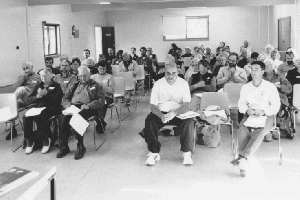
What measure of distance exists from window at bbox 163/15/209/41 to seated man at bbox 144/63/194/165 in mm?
13364

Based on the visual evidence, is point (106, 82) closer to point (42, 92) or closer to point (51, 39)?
point (42, 92)

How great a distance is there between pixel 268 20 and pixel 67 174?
589 inches

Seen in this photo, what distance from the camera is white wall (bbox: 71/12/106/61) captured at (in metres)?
15.0

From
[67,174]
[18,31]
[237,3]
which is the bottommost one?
[67,174]

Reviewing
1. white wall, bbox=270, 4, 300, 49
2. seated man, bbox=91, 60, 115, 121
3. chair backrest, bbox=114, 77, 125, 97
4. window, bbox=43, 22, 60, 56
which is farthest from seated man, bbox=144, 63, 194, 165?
white wall, bbox=270, 4, 300, 49

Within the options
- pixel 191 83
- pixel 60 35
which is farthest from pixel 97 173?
pixel 60 35

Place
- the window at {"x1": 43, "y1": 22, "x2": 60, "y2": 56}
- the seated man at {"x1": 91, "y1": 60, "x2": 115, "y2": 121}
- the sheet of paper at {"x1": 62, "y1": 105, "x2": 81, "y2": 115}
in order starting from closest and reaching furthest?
the sheet of paper at {"x1": 62, "y1": 105, "x2": 81, "y2": 115}
the seated man at {"x1": 91, "y1": 60, "x2": 115, "y2": 121}
the window at {"x1": 43, "y1": 22, "x2": 60, "y2": 56}

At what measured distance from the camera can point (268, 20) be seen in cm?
1791

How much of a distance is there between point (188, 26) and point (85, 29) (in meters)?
5.08

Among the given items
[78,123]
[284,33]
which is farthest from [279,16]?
[78,123]

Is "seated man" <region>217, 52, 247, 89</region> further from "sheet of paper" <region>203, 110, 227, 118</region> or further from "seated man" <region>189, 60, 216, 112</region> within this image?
"sheet of paper" <region>203, 110, 227, 118</region>

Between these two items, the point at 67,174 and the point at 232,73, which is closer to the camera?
the point at 67,174

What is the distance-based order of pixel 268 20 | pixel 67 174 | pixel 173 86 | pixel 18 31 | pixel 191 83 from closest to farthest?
pixel 67 174 < pixel 173 86 < pixel 191 83 < pixel 18 31 < pixel 268 20

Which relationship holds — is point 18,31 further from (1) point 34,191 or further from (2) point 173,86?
(1) point 34,191
